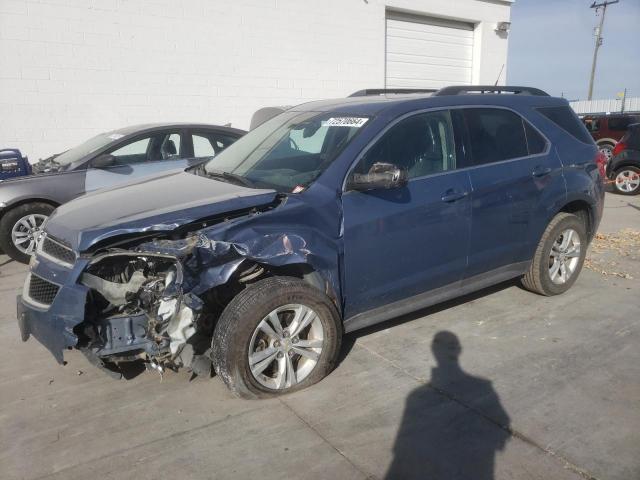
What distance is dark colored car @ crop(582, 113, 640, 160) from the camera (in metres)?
16.6

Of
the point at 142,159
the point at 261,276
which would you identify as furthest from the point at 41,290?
the point at 142,159

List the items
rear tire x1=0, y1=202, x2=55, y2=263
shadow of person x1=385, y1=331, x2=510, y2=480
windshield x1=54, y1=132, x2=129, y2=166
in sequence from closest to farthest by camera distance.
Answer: shadow of person x1=385, y1=331, x2=510, y2=480, rear tire x1=0, y1=202, x2=55, y2=263, windshield x1=54, y1=132, x2=129, y2=166

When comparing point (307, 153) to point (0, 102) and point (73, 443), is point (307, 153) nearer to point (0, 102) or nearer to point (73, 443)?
point (73, 443)

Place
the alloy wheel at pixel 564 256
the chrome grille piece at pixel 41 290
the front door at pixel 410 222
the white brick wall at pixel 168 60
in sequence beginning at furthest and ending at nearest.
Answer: the white brick wall at pixel 168 60, the alloy wheel at pixel 564 256, the front door at pixel 410 222, the chrome grille piece at pixel 41 290

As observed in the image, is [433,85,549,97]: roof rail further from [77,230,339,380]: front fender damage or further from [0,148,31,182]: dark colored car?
[0,148,31,182]: dark colored car

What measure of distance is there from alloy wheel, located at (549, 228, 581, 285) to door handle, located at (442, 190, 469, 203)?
1422 millimetres

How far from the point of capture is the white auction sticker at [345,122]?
365 cm

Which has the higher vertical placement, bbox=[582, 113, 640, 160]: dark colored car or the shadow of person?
bbox=[582, 113, 640, 160]: dark colored car

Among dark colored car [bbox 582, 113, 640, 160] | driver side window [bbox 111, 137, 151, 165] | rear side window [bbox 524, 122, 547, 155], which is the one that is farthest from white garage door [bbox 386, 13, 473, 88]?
rear side window [bbox 524, 122, 547, 155]

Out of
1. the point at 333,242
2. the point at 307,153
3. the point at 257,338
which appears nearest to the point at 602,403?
the point at 333,242

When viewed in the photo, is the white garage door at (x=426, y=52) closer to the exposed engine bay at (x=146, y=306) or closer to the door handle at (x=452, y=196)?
the door handle at (x=452, y=196)

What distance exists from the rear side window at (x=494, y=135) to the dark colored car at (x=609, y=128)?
1411 centimetres

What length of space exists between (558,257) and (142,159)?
195 inches

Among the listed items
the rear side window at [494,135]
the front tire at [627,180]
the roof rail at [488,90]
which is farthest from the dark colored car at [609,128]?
the rear side window at [494,135]
